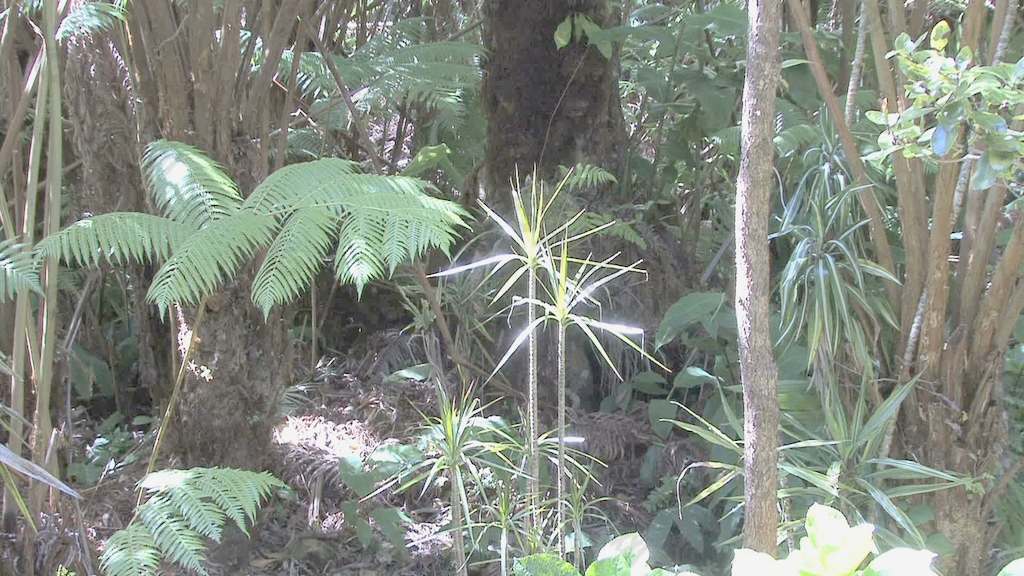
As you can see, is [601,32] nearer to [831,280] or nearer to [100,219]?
[831,280]

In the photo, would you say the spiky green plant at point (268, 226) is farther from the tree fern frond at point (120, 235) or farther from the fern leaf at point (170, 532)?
the fern leaf at point (170, 532)

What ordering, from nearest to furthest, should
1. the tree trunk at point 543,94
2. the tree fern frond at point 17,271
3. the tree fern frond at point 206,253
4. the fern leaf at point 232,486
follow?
the tree fern frond at point 206,253
the tree fern frond at point 17,271
the fern leaf at point 232,486
the tree trunk at point 543,94

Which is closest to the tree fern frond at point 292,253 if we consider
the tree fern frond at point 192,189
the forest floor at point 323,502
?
the tree fern frond at point 192,189

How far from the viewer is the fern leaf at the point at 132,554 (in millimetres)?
1887

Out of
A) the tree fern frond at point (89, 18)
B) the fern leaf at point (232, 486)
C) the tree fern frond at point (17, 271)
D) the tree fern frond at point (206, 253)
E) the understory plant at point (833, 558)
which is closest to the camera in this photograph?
the understory plant at point (833, 558)

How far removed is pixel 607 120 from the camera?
3.59m

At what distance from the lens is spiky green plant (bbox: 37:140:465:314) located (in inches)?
70.3

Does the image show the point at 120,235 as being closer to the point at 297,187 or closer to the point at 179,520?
the point at 297,187

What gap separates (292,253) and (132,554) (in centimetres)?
72

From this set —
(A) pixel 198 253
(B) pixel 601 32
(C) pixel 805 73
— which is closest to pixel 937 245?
(C) pixel 805 73

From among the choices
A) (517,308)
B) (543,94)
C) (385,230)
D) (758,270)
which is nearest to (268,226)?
(385,230)

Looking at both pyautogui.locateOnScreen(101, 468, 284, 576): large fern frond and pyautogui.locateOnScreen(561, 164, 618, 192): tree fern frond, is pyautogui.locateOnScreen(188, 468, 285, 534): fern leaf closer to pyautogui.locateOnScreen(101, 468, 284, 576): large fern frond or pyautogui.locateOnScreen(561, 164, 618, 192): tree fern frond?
Result: pyautogui.locateOnScreen(101, 468, 284, 576): large fern frond

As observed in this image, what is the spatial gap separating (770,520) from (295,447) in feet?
5.36

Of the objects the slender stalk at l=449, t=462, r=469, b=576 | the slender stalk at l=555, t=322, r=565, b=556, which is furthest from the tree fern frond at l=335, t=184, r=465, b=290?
the slender stalk at l=449, t=462, r=469, b=576
